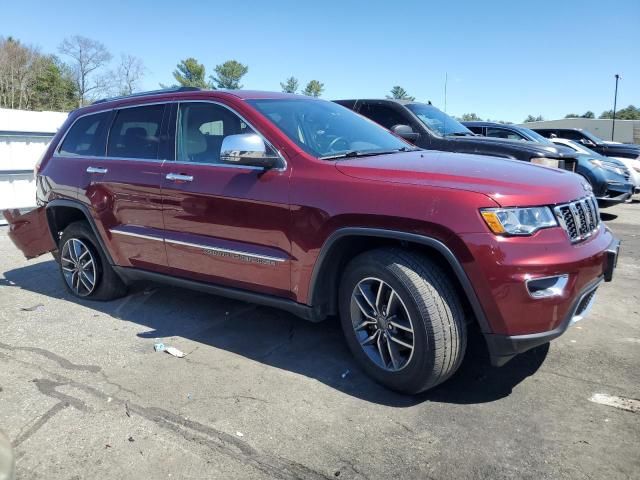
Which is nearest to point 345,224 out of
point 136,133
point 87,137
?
point 136,133

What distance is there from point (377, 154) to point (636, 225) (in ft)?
24.0

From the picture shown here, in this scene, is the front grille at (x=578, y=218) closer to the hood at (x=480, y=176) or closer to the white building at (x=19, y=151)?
the hood at (x=480, y=176)

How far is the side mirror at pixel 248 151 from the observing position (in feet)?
11.5

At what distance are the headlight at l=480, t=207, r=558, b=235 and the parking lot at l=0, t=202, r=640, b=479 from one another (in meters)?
1.06

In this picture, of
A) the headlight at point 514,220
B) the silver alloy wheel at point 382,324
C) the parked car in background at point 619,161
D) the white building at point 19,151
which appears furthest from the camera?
the parked car in background at point 619,161

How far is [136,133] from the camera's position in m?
4.66

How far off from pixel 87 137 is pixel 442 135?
484 cm

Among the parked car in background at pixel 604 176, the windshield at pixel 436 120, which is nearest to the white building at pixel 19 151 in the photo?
the windshield at pixel 436 120

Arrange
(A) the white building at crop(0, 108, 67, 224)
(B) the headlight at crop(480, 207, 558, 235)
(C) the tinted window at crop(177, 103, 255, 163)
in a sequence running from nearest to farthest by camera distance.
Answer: (B) the headlight at crop(480, 207, 558, 235) → (C) the tinted window at crop(177, 103, 255, 163) → (A) the white building at crop(0, 108, 67, 224)

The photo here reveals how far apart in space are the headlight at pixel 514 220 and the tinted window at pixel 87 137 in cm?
357

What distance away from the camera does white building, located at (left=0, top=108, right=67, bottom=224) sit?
363 inches

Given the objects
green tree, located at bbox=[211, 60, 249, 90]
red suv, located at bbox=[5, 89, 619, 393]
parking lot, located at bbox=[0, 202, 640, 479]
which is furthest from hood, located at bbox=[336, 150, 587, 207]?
green tree, located at bbox=[211, 60, 249, 90]

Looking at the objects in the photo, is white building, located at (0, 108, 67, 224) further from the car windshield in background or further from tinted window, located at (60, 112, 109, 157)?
the car windshield in background

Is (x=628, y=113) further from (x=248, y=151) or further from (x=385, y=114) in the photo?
(x=248, y=151)
